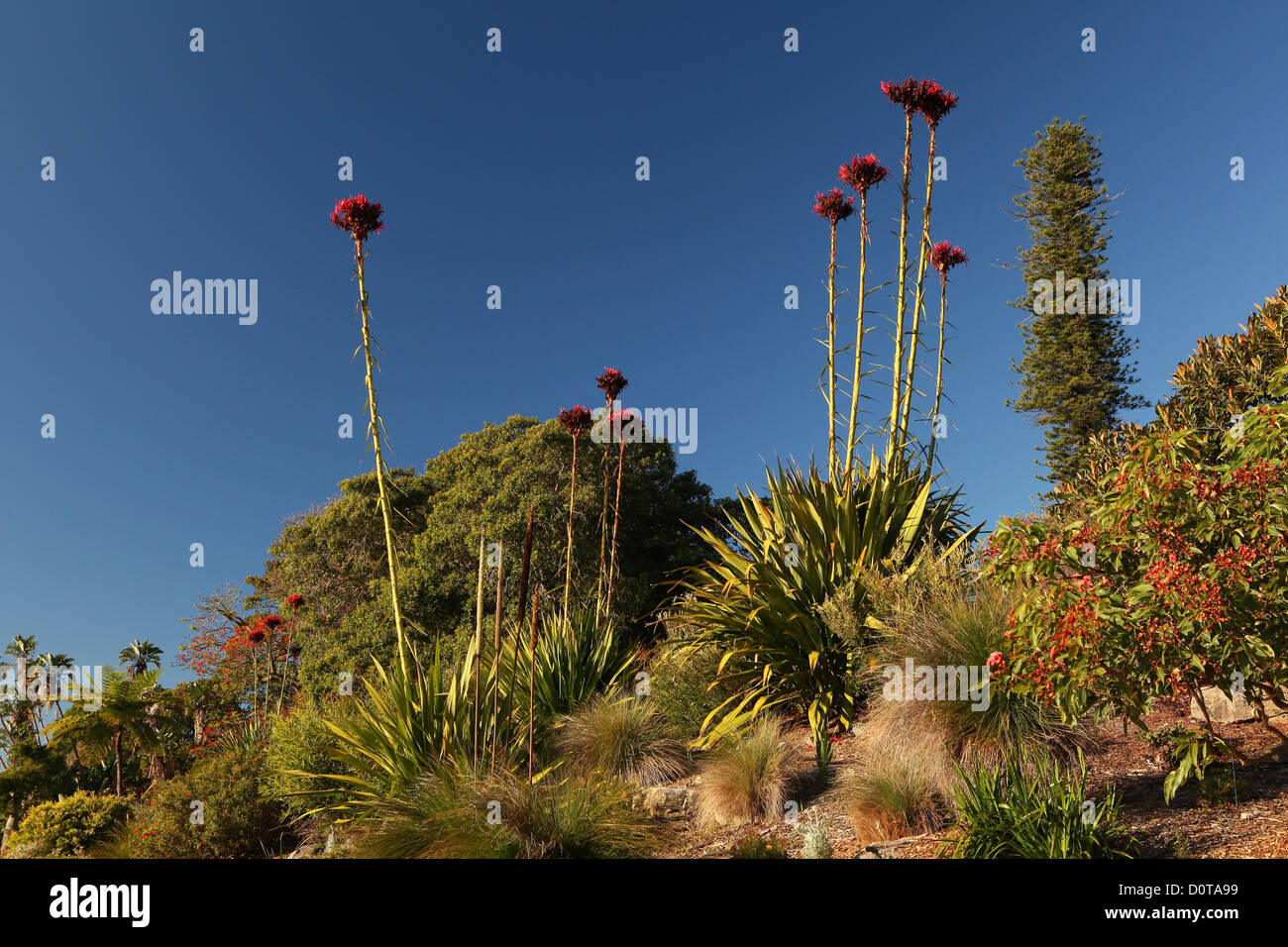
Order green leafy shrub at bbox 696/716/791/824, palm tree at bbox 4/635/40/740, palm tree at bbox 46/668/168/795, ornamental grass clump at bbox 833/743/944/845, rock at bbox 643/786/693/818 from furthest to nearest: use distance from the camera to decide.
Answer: palm tree at bbox 4/635/40/740, palm tree at bbox 46/668/168/795, rock at bbox 643/786/693/818, green leafy shrub at bbox 696/716/791/824, ornamental grass clump at bbox 833/743/944/845

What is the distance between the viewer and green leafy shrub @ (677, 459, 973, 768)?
8141 mm

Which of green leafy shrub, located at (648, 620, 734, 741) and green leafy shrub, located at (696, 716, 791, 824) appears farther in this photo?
green leafy shrub, located at (648, 620, 734, 741)

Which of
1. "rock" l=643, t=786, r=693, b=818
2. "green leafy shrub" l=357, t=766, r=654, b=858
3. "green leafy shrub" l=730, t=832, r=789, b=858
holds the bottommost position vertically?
"rock" l=643, t=786, r=693, b=818

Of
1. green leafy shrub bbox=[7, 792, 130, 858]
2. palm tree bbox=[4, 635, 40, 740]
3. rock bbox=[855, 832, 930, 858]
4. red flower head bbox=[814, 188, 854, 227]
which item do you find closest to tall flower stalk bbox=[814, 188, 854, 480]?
red flower head bbox=[814, 188, 854, 227]

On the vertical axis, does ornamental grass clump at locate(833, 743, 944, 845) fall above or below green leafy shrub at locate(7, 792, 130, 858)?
above

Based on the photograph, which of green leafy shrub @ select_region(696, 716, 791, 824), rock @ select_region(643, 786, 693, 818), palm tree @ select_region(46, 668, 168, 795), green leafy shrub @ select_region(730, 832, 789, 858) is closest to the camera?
green leafy shrub @ select_region(730, 832, 789, 858)

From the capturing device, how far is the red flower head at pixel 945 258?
1054cm

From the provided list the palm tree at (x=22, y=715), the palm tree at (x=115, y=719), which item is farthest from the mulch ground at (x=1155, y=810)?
the palm tree at (x=22, y=715)

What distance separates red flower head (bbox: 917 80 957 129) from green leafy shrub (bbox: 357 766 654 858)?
8227mm

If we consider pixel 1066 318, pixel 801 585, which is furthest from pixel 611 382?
pixel 1066 318

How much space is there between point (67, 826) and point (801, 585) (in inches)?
438

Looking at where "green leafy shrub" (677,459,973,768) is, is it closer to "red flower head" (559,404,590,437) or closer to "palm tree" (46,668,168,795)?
"red flower head" (559,404,590,437)

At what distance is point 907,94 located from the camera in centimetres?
955
